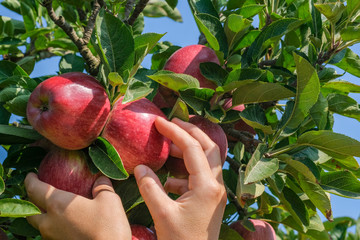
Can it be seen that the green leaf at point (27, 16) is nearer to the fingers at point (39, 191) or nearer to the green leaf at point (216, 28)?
the green leaf at point (216, 28)

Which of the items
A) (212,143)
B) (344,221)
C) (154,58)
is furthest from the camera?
(344,221)

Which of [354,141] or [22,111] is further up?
[354,141]

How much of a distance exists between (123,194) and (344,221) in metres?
1.59

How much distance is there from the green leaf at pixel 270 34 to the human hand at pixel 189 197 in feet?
1.24

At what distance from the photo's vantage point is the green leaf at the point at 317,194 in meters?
1.26

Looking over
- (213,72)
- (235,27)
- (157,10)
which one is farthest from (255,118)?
(157,10)

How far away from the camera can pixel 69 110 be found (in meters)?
1.07

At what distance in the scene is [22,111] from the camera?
1232 millimetres

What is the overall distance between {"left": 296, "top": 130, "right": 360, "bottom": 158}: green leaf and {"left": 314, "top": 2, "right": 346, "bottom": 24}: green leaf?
0.38m

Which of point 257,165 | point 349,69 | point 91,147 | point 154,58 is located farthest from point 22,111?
point 349,69

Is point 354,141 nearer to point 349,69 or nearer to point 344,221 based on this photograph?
point 349,69

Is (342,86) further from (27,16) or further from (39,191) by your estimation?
(27,16)

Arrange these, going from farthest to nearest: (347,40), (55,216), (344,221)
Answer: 1. (344,221)
2. (347,40)
3. (55,216)

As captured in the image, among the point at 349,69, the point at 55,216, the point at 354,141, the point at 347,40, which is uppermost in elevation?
the point at 347,40
